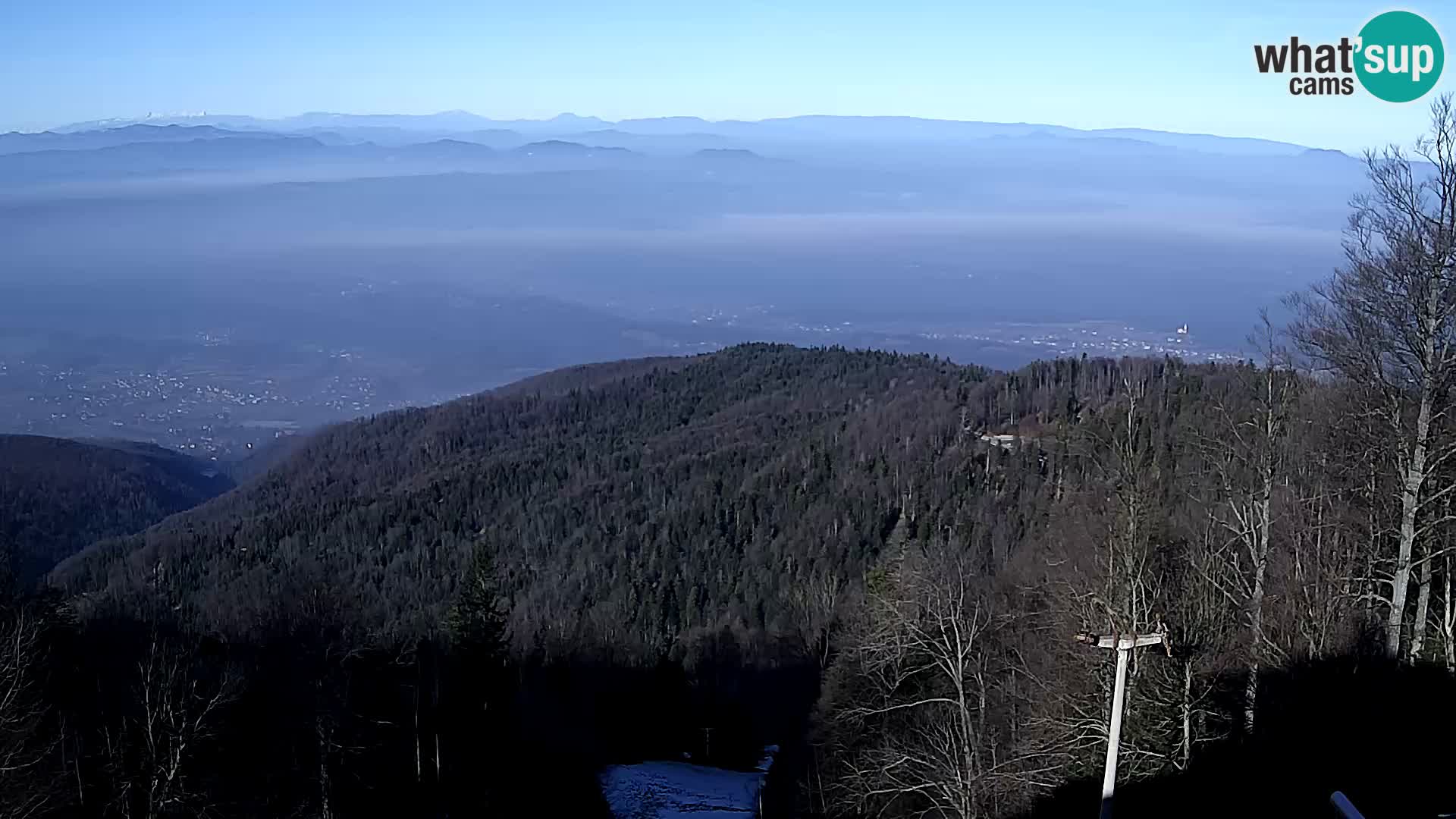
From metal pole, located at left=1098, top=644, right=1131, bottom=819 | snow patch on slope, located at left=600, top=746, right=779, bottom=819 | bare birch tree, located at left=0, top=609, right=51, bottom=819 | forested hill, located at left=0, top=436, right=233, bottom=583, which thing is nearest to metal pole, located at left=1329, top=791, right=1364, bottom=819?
metal pole, located at left=1098, top=644, right=1131, bottom=819

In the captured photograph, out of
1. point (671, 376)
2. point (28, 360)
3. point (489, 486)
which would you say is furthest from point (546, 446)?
point (28, 360)

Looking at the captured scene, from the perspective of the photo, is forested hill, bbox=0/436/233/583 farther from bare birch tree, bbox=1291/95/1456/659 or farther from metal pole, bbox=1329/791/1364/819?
metal pole, bbox=1329/791/1364/819

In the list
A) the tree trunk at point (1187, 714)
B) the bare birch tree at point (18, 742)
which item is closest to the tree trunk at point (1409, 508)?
the tree trunk at point (1187, 714)

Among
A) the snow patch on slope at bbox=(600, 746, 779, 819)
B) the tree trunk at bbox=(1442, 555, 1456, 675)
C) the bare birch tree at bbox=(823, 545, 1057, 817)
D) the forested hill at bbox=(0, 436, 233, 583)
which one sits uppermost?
the tree trunk at bbox=(1442, 555, 1456, 675)

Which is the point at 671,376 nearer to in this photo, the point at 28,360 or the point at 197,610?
the point at 197,610

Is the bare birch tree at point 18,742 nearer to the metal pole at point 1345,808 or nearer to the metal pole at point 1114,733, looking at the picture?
the metal pole at point 1114,733

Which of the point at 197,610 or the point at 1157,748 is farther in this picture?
the point at 197,610

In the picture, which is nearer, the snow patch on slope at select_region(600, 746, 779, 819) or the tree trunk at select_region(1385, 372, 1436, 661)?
the tree trunk at select_region(1385, 372, 1436, 661)
